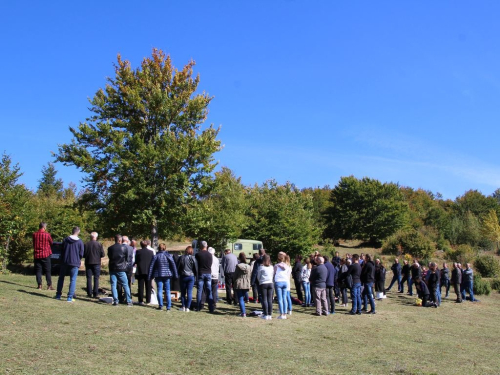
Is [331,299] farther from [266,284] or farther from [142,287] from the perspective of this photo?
[142,287]

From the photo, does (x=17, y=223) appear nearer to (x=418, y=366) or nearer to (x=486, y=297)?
(x=418, y=366)

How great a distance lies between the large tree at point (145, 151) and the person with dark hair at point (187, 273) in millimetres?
9957

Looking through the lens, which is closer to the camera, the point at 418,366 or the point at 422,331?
the point at 418,366

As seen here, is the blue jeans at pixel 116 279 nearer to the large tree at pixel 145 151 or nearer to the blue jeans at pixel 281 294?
the blue jeans at pixel 281 294

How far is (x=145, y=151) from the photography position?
21859 mm

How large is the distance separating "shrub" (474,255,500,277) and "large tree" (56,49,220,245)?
2314 centimetres

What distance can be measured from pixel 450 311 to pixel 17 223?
715 inches

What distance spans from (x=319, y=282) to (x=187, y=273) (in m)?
4.00

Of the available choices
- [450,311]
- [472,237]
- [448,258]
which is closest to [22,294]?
[450,311]

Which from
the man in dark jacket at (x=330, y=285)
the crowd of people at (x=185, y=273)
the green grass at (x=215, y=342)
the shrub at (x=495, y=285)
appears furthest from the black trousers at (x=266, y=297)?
the shrub at (x=495, y=285)

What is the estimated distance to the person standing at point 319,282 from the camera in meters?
13.6

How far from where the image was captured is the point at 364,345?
970 centimetres

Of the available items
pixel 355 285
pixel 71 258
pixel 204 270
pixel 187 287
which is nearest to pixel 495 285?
pixel 355 285

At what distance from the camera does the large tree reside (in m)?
22.2
